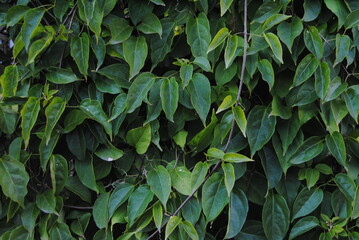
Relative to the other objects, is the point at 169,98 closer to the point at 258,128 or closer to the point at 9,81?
the point at 258,128

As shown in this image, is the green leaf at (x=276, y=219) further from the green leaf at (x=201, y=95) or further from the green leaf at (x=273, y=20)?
the green leaf at (x=273, y=20)

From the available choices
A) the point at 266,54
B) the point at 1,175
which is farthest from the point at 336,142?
the point at 1,175

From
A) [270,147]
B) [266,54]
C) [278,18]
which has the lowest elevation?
[270,147]

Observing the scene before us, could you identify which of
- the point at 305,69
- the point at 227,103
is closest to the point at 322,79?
the point at 305,69

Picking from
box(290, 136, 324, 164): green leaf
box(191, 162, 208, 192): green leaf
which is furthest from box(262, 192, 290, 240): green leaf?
box(191, 162, 208, 192): green leaf

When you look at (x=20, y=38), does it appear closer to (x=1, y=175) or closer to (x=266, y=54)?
(x=1, y=175)

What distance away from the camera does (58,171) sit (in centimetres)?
132

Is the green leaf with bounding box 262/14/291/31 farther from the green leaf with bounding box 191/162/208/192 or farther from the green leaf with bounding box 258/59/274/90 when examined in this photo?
the green leaf with bounding box 191/162/208/192

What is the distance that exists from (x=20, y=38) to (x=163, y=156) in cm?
55

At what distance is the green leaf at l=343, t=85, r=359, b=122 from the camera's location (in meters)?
1.24

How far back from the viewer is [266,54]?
1288 millimetres

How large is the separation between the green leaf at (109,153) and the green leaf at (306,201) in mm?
536

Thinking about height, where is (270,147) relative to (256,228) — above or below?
above

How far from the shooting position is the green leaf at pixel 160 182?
1.23 meters
